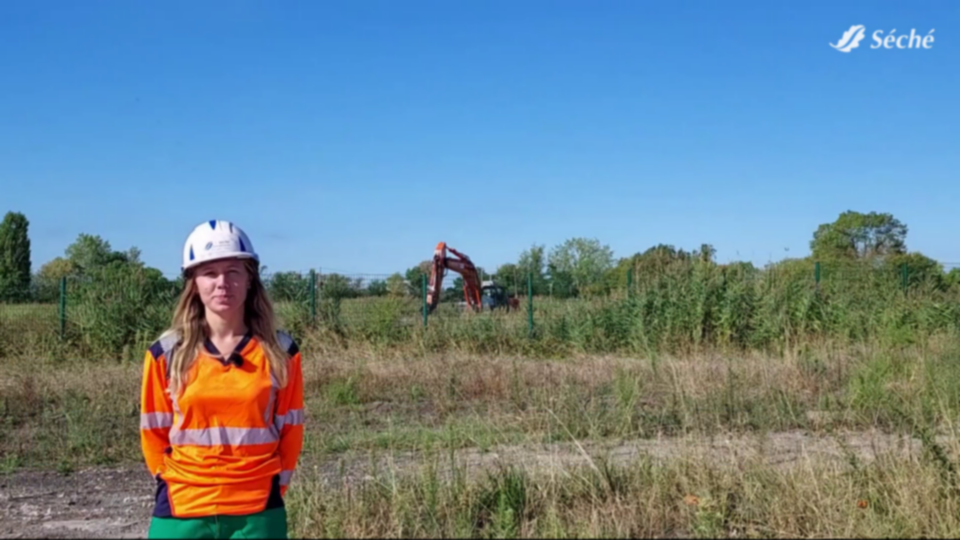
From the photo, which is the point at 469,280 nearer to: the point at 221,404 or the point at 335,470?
the point at 335,470

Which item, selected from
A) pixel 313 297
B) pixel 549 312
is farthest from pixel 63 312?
pixel 549 312

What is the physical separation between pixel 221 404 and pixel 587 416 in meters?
5.19

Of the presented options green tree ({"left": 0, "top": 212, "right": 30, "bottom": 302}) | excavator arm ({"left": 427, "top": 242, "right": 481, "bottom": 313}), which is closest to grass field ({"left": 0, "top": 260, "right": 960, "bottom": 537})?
excavator arm ({"left": 427, "top": 242, "right": 481, "bottom": 313})

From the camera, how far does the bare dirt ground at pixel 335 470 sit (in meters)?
5.43

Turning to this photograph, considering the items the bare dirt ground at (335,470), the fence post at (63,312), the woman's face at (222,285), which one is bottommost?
the bare dirt ground at (335,470)

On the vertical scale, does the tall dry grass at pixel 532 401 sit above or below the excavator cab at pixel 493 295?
below

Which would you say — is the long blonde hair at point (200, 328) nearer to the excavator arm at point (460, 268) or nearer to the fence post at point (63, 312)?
the fence post at point (63, 312)

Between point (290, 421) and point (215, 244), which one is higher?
point (215, 244)

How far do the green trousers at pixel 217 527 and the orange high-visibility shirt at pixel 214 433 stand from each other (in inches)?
1.0

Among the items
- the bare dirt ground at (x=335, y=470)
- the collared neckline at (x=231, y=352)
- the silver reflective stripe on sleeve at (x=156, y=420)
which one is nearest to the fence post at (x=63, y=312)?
the bare dirt ground at (x=335, y=470)

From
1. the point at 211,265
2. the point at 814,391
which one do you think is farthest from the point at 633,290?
the point at 211,265

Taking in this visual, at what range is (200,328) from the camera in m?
3.14

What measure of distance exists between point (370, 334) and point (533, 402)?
8.47 m

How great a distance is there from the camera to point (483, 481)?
17.3 feet
